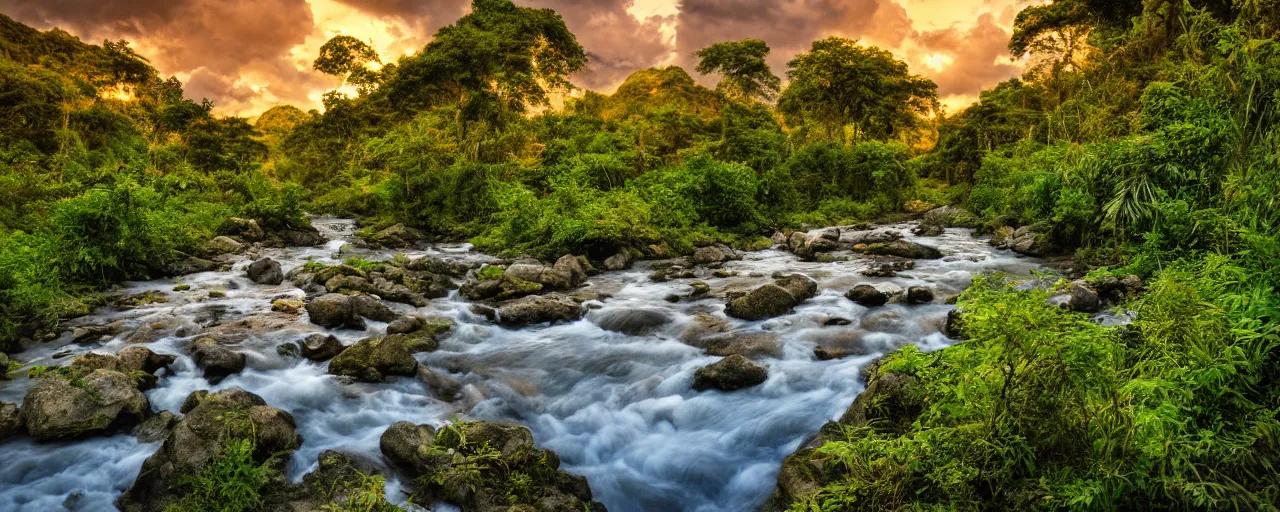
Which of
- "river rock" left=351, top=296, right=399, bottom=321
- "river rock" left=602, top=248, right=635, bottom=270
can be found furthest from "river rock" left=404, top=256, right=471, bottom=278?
"river rock" left=351, top=296, right=399, bottom=321

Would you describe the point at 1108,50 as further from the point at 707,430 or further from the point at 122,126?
the point at 122,126

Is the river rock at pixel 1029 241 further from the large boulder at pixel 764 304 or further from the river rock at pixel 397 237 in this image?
the river rock at pixel 397 237

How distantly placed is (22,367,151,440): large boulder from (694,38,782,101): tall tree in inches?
1558

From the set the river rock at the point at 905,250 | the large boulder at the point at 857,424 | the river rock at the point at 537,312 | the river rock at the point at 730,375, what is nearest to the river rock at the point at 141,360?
the river rock at the point at 537,312

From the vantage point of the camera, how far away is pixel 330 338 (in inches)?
332

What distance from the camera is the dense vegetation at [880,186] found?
3422 mm

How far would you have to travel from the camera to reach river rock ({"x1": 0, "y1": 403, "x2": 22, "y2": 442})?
5.70 metres

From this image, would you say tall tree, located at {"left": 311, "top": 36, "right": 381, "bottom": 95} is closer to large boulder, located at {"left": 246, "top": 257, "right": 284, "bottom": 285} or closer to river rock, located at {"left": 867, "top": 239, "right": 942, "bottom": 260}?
large boulder, located at {"left": 246, "top": 257, "right": 284, "bottom": 285}

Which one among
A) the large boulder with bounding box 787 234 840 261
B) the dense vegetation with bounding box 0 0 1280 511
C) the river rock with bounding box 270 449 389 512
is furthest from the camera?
the large boulder with bounding box 787 234 840 261

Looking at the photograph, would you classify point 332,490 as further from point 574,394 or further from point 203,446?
point 574,394

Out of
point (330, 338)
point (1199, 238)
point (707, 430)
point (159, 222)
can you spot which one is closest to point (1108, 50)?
point (1199, 238)

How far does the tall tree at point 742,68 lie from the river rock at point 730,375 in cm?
3712

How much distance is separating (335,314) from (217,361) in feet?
7.03

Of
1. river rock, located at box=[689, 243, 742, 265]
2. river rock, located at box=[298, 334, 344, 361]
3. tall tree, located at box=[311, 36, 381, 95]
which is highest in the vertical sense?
tall tree, located at box=[311, 36, 381, 95]
